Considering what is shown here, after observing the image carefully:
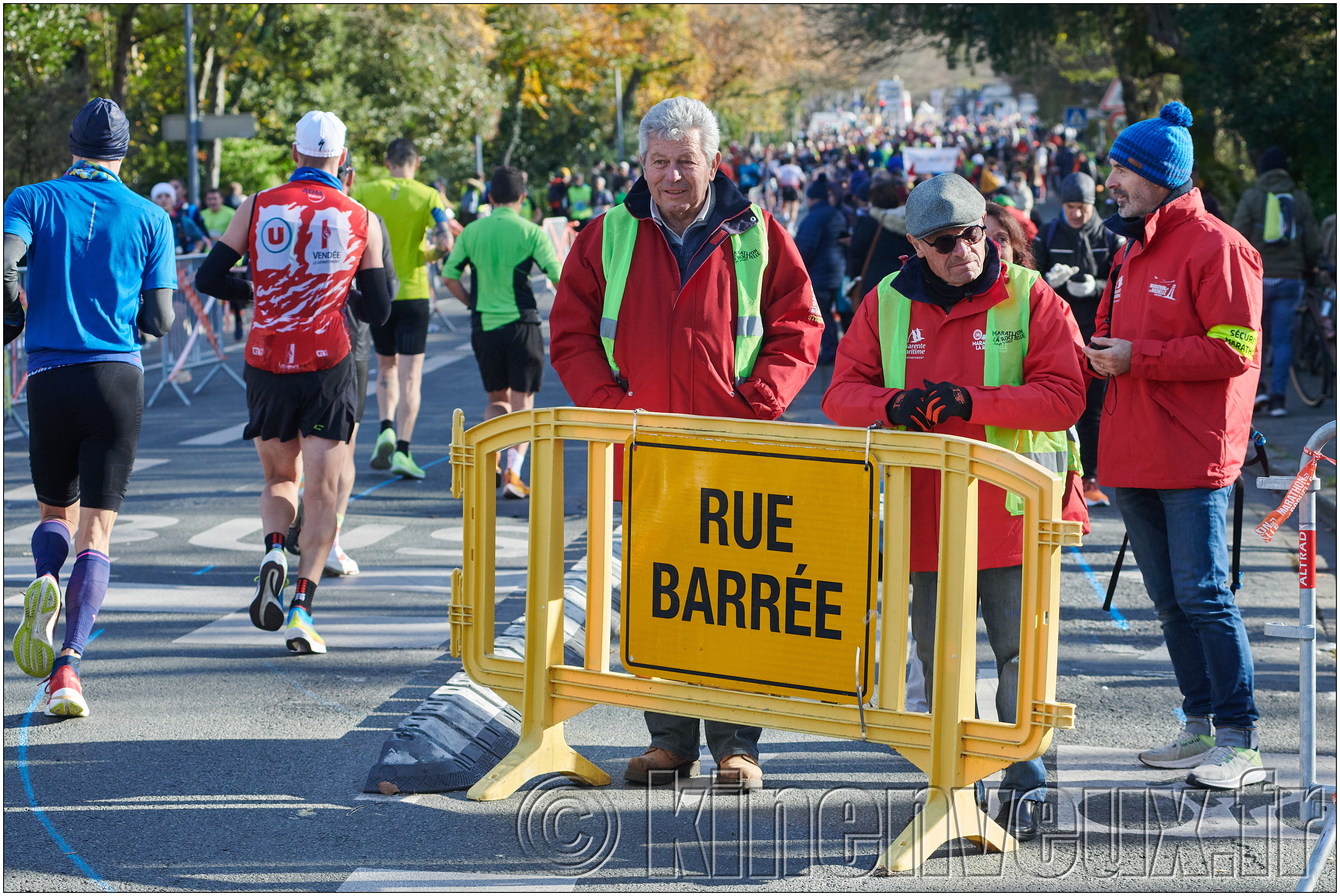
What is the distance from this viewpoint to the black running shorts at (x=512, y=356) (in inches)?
361

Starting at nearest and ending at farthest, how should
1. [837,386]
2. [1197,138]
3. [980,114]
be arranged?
1. [837,386]
2. [1197,138]
3. [980,114]

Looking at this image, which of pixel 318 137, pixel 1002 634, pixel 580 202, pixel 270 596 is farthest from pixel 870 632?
pixel 580 202

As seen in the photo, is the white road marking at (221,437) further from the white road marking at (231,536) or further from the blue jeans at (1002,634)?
the blue jeans at (1002,634)

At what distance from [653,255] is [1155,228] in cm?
156

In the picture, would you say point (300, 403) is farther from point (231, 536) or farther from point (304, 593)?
point (231, 536)

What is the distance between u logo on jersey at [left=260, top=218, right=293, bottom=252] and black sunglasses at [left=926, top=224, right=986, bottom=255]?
9.08ft

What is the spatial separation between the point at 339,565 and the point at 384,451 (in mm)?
3100

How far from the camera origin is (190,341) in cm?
1492

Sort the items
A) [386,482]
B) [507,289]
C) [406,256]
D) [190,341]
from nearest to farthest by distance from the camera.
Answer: [507,289], [406,256], [386,482], [190,341]

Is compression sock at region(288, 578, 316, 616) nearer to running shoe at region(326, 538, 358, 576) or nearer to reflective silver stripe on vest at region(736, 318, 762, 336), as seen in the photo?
running shoe at region(326, 538, 358, 576)

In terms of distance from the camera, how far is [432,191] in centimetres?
953

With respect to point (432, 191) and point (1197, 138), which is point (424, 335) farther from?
point (1197, 138)

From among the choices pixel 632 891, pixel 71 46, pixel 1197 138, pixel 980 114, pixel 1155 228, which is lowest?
pixel 632 891

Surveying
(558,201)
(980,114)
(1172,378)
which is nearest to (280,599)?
(1172,378)
